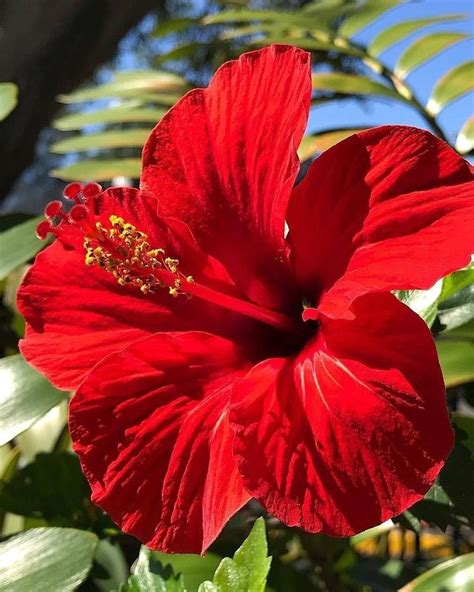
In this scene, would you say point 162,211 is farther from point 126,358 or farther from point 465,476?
point 465,476

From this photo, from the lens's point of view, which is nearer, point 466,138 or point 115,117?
point 466,138

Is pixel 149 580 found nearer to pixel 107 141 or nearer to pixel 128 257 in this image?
pixel 128 257

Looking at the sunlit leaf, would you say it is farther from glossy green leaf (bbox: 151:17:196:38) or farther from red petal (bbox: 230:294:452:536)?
glossy green leaf (bbox: 151:17:196:38)

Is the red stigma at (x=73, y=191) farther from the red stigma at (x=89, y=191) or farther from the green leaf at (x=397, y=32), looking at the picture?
the green leaf at (x=397, y=32)

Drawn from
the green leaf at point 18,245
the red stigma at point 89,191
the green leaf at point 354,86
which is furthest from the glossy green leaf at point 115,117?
the red stigma at point 89,191

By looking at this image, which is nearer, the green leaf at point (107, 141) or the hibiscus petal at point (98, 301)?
the hibiscus petal at point (98, 301)

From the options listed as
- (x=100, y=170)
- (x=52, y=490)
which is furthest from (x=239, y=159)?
(x=100, y=170)
